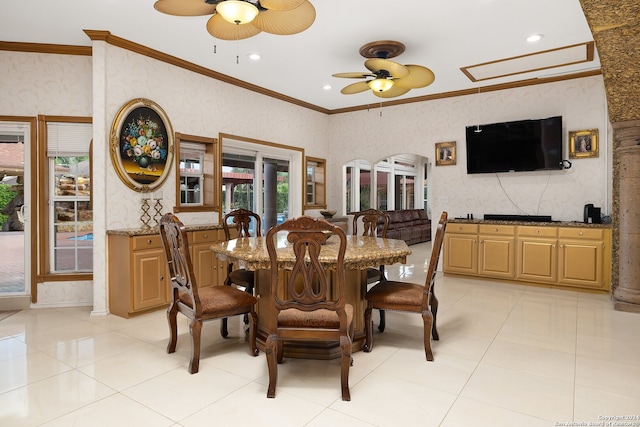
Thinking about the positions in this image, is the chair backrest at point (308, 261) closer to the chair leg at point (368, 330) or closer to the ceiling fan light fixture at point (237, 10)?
the chair leg at point (368, 330)

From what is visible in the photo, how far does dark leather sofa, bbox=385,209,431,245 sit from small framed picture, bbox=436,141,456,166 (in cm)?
279

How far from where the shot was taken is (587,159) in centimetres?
500

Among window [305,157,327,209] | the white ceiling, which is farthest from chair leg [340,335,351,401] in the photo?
window [305,157,327,209]

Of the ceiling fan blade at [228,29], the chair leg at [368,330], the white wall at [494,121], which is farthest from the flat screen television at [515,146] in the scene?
the ceiling fan blade at [228,29]

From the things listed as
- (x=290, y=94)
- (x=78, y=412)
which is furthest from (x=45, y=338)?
(x=290, y=94)

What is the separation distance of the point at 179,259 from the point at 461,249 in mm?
4225

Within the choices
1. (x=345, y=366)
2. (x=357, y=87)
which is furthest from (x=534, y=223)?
(x=345, y=366)

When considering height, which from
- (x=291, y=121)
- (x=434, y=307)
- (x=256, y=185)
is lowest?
(x=434, y=307)

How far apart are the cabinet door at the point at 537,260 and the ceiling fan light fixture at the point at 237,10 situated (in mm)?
4399

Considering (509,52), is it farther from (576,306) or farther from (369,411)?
(369,411)

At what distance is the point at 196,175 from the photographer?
16.4 feet

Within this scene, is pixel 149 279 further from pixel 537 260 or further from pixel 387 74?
pixel 537 260

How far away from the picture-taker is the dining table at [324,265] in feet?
8.13

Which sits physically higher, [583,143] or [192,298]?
[583,143]
